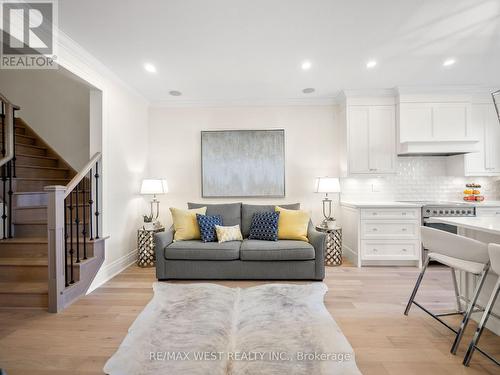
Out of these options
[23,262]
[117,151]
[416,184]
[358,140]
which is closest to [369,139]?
[358,140]

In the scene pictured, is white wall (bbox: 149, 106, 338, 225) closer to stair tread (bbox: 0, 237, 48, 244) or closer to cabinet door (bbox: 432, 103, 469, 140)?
cabinet door (bbox: 432, 103, 469, 140)

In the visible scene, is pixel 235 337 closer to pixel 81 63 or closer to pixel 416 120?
pixel 81 63

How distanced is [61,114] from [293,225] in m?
4.06

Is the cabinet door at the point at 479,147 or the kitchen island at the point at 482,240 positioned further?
the cabinet door at the point at 479,147

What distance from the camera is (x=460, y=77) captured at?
358 cm

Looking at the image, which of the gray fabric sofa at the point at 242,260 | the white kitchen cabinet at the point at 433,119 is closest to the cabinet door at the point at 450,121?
the white kitchen cabinet at the point at 433,119

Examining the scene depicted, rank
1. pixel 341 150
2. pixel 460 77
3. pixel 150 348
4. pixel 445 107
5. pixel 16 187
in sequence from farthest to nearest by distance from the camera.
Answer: pixel 341 150 → pixel 445 107 → pixel 460 77 → pixel 16 187 → pixel 150 348

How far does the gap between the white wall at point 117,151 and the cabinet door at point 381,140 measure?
144 inches

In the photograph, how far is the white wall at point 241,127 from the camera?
438cm

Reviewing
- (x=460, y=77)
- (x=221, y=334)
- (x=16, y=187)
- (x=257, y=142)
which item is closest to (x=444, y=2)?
(x=460, y=77)

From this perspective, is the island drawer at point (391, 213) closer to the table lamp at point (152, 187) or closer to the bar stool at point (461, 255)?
the bar stool at point (461, 255)

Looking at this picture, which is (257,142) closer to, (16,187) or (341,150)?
(341,150)

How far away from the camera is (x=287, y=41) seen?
2625 mm

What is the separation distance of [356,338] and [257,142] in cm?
311
